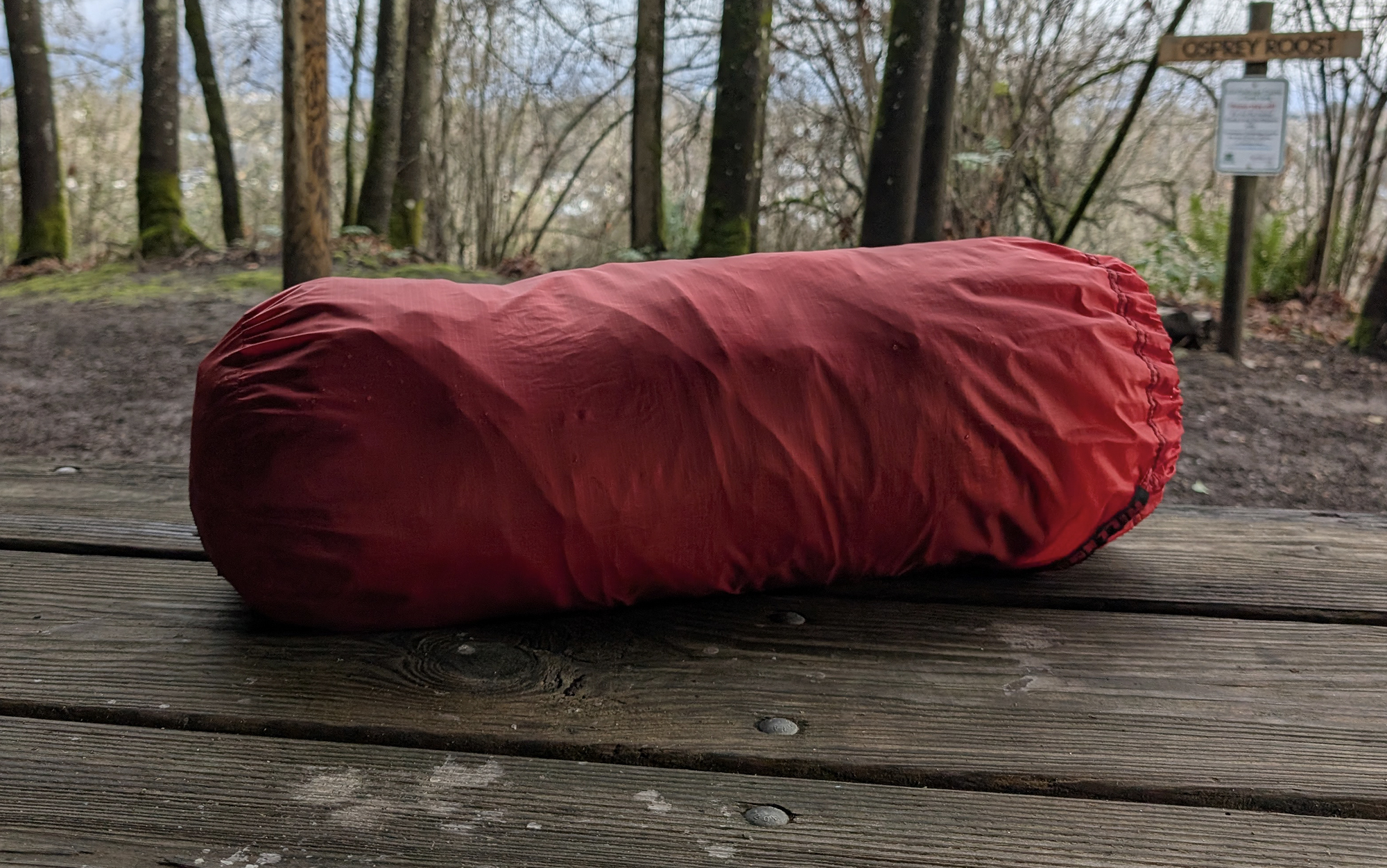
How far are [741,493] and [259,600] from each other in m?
0.66

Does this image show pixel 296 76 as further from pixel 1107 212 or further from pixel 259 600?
pixel 1107 212

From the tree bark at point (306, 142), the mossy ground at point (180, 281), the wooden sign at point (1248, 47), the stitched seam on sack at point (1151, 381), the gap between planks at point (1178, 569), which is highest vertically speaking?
the wooden sign at point (1248, 47)

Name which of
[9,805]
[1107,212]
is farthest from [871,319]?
[1107,212]

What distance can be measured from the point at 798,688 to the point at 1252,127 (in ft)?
18.6

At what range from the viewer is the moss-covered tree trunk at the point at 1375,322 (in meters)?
5.96

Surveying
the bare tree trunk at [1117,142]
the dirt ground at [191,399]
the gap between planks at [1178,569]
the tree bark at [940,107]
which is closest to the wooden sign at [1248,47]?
the tree bark at [940,107]

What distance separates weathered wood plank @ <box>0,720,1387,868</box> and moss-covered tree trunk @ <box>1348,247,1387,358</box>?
6.24m

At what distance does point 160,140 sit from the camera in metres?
8.36

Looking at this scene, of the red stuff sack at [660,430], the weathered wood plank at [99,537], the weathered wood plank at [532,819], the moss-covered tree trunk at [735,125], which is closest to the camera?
the weathered wood plank at [532,819]

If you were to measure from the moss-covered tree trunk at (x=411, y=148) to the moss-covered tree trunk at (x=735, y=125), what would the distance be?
13.1 feet

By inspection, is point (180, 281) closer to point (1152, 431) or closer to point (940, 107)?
point (940, 107)

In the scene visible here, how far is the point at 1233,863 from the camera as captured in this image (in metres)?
0.88

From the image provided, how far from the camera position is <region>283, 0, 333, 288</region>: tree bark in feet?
13.7

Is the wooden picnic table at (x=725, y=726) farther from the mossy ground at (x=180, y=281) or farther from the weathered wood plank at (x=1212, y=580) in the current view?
the mossy ground at (x=180, y=281)
